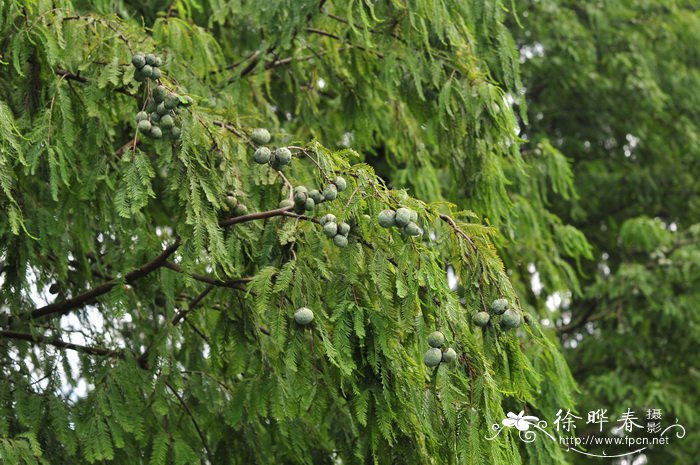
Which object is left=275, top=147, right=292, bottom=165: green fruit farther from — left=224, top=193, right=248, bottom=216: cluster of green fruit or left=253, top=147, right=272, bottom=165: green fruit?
left=224, top=193, right=248, bottom=216: cluster of green fruit

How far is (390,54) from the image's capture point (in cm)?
446

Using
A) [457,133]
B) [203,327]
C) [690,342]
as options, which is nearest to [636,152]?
[690,342]

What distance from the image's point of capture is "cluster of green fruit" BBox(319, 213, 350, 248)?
311 centimetres

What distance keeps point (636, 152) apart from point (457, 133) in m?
5.47

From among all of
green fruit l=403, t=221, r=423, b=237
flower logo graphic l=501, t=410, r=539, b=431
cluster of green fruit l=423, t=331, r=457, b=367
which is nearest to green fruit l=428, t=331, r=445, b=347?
cluster of green fruit l=423, t=331, r=457, b=367

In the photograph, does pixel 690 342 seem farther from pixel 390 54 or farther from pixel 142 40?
pixel 142 40

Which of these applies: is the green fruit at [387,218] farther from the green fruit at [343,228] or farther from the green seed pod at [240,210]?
the green seed pod at [240,210]

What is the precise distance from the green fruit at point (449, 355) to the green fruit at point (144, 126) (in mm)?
1249

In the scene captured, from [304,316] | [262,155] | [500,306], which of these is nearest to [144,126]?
[262,155]

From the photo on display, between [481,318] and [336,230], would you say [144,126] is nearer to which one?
A: [336,230]

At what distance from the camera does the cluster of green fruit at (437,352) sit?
3041 millimetres

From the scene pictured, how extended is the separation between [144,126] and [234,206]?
1.35 feet

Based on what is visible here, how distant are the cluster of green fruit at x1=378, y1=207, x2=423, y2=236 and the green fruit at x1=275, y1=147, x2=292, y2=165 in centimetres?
49

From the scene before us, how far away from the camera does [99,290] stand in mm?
3875
